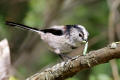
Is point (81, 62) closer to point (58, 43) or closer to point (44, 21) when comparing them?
point (58, 43)

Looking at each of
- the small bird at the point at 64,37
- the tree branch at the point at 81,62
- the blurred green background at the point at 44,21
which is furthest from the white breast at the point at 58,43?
the blurred green background at the point at 44,21

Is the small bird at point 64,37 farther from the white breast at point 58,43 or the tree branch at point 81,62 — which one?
the tree branch at point 81,62

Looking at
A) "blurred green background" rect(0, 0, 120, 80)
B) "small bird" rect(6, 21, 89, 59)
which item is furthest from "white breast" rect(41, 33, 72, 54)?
"blurred green background" rect(0, 0, 120, 80)

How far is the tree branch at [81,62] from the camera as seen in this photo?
2.23m

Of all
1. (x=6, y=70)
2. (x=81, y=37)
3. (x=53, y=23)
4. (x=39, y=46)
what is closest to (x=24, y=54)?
(x=39, y=46)

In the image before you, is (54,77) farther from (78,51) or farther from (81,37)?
(78,51)

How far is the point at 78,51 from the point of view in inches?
187

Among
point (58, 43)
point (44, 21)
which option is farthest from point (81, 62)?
point (44, 21)

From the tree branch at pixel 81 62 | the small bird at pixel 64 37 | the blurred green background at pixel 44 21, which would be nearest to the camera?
the tree branch at pixel 81 62

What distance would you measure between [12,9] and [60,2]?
1.09 metres

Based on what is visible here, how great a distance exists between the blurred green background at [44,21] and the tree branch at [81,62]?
8.09ft

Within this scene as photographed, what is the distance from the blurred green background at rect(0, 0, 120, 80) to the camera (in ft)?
16.9

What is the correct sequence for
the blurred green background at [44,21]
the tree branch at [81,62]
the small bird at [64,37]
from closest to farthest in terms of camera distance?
the tree branch at [81,62]
the small bird at [64,37]
the blurred green background at [44,21]

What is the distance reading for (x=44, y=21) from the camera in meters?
5.21
